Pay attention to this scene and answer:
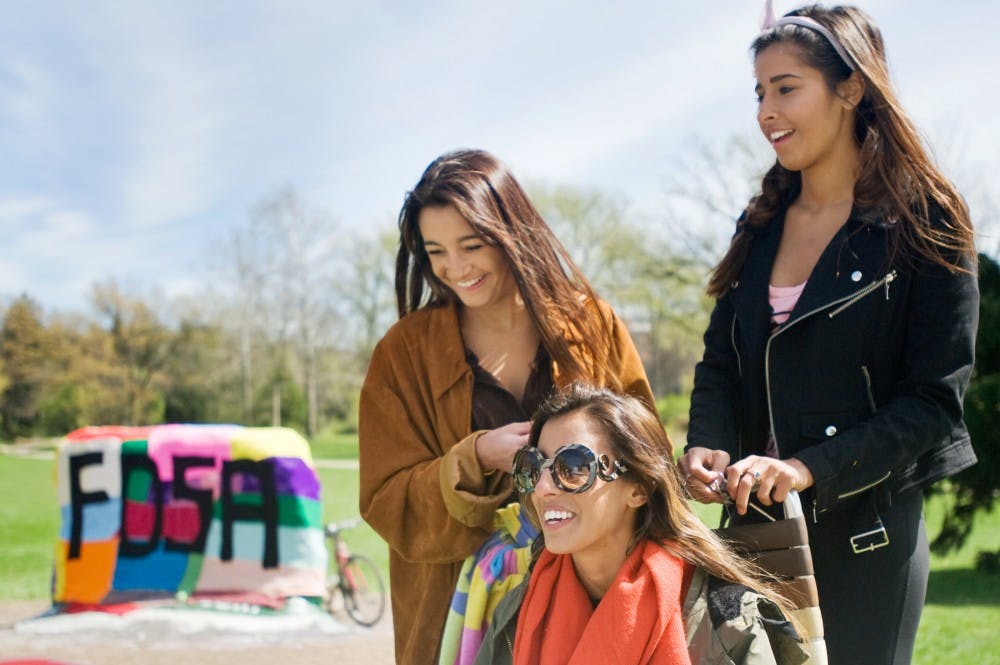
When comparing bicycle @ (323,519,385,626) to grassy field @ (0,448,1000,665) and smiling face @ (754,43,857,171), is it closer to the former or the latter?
grassy field @ (0,448,1000,665)

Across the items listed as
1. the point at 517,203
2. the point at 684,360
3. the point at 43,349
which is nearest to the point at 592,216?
the point at 684,360

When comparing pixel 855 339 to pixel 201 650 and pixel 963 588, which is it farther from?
pixel 963 588

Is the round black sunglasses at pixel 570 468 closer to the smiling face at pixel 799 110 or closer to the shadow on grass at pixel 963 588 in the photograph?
the smiling face at pixel 799 110

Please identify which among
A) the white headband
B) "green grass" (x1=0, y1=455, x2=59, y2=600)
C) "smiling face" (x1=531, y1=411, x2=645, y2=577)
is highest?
the white headband

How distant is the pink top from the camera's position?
7.11ft

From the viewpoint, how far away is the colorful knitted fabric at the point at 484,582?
2.28 metres

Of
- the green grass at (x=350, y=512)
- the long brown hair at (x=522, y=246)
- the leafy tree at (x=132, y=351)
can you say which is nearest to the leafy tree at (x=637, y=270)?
the green grass at (x=350, y=512)


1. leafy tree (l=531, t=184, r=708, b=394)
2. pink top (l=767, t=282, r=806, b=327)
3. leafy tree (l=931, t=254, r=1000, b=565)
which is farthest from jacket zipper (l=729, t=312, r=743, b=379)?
leafy tree (l=531, t=184, r=708, b=394)

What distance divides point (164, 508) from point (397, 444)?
25.1 feet

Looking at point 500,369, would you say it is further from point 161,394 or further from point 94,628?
point 161,394

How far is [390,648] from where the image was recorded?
8203 mm

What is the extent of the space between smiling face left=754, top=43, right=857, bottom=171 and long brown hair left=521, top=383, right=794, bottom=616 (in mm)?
673

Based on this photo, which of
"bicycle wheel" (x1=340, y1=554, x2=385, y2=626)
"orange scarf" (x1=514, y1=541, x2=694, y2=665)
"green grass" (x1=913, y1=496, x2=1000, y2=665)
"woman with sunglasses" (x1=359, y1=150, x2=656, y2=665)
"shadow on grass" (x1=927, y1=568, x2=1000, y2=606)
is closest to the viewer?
"orange scarf" (x1=514, y1=541, x2=694, y2=665)

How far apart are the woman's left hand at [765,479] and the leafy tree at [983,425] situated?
22.1 feet
